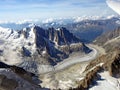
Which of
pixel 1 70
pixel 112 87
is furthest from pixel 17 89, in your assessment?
pixel 112 87

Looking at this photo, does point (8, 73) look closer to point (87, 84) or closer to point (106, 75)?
point (87, 84)

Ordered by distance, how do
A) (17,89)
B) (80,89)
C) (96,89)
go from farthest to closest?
1. (96,89)
2. (80,89)
3. (17,89)

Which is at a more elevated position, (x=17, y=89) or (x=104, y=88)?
(x=17, y=89)

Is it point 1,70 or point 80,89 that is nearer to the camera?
point 1,70

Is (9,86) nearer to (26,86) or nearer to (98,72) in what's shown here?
(26,86)

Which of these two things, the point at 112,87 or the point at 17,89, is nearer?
the point at 17,89

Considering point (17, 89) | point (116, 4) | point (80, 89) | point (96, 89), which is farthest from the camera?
point (96, 89)

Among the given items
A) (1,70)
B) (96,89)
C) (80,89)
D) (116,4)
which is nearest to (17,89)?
(1,70)

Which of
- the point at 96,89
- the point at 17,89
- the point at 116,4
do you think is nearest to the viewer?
the point at 17,89

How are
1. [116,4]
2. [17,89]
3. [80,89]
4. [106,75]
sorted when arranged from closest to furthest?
[17,89] < [116,4] < [80,89] < [106,75]
